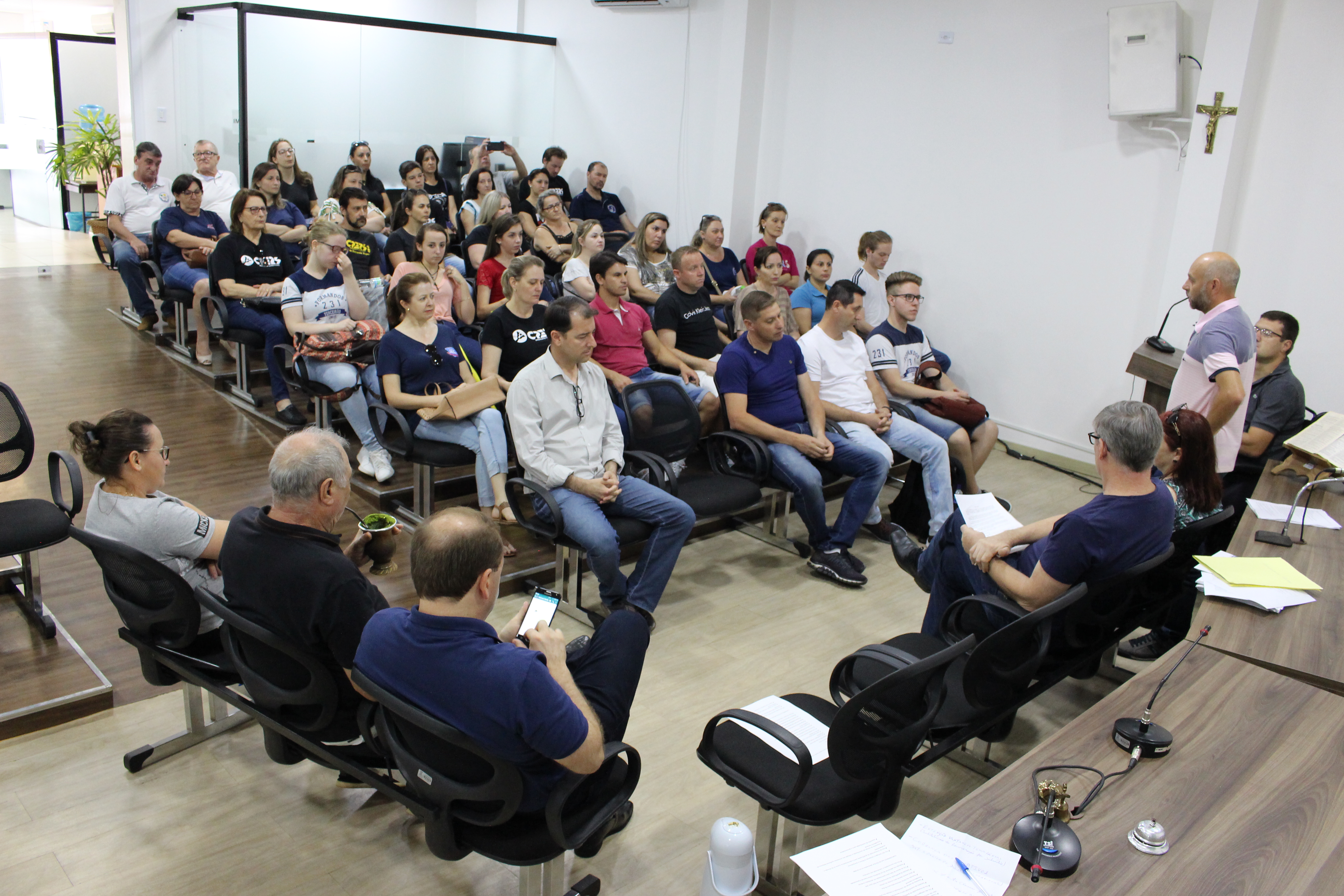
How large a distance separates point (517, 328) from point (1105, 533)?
114 inches

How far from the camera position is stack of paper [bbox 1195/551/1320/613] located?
290cm

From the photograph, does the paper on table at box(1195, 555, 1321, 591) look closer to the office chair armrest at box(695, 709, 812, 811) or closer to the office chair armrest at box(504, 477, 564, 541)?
the office chair armrest at box(695, 709, 812, 811)

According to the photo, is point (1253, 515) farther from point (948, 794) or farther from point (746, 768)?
point (746, 768)

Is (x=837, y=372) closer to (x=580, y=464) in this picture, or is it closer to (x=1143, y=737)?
(x=580, y=464)

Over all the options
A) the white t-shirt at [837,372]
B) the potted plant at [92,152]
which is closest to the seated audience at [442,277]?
the white t-shirt at [837,372]

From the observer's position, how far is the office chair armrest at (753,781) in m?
2.17

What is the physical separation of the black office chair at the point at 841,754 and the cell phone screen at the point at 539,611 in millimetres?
489

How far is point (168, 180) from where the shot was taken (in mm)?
8117

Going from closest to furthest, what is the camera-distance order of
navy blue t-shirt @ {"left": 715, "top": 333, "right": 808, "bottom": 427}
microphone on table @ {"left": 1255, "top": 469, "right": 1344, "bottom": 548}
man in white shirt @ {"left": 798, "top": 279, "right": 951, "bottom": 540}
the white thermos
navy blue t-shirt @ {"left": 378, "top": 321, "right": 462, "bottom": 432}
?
1. the white thermos
2. microphone on table @ {"left": 1255, "top": 469, "right": 1344, "bottom": 548}
3. navy blue t-shirt @ {"left": 378, "top": 321, "right": 462, "bottom": 432}
4. navy blue t-shirt @ {"left": 715, "top": 333, "right": 808, "bottom": 427}
5. man in white shirt @ {"left": 798, "top": 279, "right": 951, "bottom": 540}

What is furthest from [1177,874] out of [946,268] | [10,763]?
[946,268]

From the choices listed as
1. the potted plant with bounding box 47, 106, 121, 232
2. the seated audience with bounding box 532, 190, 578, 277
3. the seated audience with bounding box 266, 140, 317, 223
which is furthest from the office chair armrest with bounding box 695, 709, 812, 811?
the potted plant with bounding box 47, 106, 121, 232

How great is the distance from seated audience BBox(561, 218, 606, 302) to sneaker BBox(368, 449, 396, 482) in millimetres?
1527

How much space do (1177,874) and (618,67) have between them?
8.47m

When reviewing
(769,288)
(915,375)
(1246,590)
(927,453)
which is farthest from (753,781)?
(769,288)
